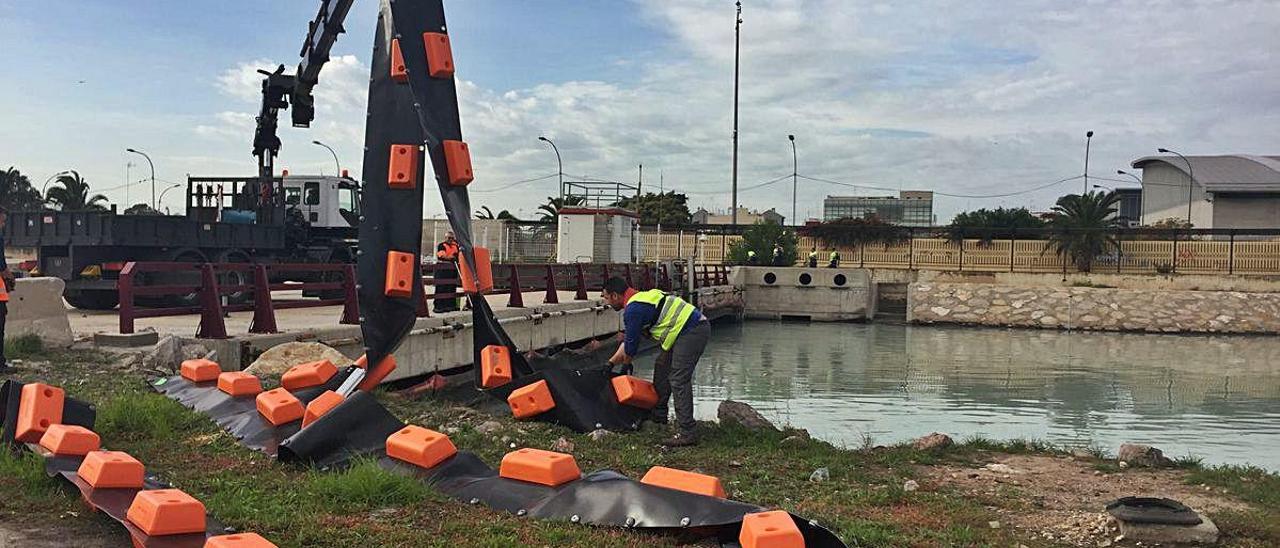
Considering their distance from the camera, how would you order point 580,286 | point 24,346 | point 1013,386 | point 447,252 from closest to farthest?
point 24,346
point 447,252
point 1013,386
point 580,286

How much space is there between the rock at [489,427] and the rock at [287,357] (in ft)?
9.75

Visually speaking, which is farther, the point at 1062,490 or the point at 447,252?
the point at 447,252

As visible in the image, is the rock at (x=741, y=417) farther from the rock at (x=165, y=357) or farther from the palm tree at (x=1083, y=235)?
the palm tree at (x=1083, y=235)

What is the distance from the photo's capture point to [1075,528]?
5.59m

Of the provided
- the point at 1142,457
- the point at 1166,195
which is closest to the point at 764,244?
the point at 1142,457

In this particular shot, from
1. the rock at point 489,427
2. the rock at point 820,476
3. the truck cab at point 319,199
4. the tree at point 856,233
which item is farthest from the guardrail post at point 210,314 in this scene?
the tree at point 856,233

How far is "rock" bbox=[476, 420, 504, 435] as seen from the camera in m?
8.08

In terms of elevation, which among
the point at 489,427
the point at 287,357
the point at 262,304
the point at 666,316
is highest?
the point at 666,316

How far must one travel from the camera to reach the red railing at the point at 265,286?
11133mm

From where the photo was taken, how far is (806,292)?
38.3 meters

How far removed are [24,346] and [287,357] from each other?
2.77 metres

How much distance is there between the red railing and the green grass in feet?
2.71

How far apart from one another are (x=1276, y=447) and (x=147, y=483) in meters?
13.1

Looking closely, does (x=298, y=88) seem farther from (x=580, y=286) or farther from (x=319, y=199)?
(x=580, y=286)
